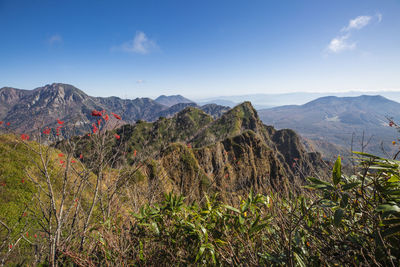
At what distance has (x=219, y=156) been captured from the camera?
3181 centimetres

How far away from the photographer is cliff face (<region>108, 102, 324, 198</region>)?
4.13 metres

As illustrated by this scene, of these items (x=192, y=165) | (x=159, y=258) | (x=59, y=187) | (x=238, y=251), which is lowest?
(x=192, y=165)

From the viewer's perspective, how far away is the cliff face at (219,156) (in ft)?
13.6

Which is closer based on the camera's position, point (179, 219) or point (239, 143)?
point (179, 219)

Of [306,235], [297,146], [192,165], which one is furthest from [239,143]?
[297,146]

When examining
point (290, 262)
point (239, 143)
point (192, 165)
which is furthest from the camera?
point (239, 143)

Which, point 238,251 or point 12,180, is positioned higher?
point 238,251

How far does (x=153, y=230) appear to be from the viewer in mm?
2162

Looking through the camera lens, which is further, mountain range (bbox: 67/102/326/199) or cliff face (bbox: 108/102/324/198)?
cliff face (bbox: 108/102/324/198)

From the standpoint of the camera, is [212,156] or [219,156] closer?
[212,156]

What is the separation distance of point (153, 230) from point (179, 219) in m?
0.36

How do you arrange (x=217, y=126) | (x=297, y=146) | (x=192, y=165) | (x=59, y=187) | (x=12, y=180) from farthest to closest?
(x=297, y=146)
(x=217, y=126)
(x=192, y=165)
(x=59, y=187)
(x=12, y=180)

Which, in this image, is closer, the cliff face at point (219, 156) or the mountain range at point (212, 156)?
the mountain range at point (212, 156)

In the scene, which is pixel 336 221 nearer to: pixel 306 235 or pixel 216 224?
pixel 306 235
